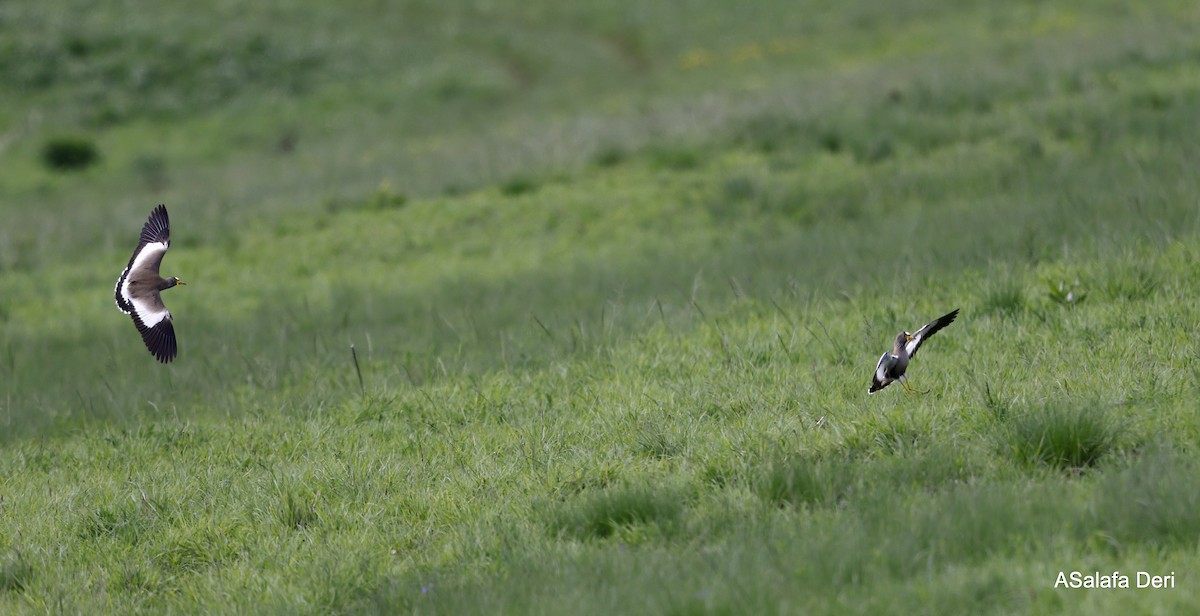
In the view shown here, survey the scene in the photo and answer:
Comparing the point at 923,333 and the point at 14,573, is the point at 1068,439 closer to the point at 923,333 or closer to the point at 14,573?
the point at 923,333

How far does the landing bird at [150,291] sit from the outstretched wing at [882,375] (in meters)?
3.92

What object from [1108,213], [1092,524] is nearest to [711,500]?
[1092,524]

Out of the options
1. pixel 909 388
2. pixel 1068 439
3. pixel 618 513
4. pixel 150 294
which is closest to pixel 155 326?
pixel 150 294

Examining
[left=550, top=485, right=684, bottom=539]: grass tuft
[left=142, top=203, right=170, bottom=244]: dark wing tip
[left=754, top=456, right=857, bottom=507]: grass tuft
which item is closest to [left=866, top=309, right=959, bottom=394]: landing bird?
[left=754, top=456, right=857, bottom=507]: grass tuft

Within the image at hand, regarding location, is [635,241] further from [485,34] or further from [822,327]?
[485,34]

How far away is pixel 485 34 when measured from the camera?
143 ft

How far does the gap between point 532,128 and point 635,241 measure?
974cm

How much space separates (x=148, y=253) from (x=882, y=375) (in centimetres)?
479

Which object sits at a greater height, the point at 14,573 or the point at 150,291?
the point at 150,291

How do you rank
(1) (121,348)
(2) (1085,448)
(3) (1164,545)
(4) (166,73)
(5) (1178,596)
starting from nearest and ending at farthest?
(5) (1178,596)
(3) (1164,545)
(2) (1085,448)
(1) (121,348)
(4) (166,73)

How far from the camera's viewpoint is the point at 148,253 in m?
6.66

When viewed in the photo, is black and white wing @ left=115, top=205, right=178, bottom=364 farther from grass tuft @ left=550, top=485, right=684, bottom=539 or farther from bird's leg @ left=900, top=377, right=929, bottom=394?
bird's leg @ left=900, top=377, right=929, bottom=394

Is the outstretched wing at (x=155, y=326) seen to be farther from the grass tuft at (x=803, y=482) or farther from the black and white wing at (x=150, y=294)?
the grass tuft at (x=803, y=482)

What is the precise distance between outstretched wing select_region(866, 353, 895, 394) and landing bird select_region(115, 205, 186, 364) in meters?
3.92
